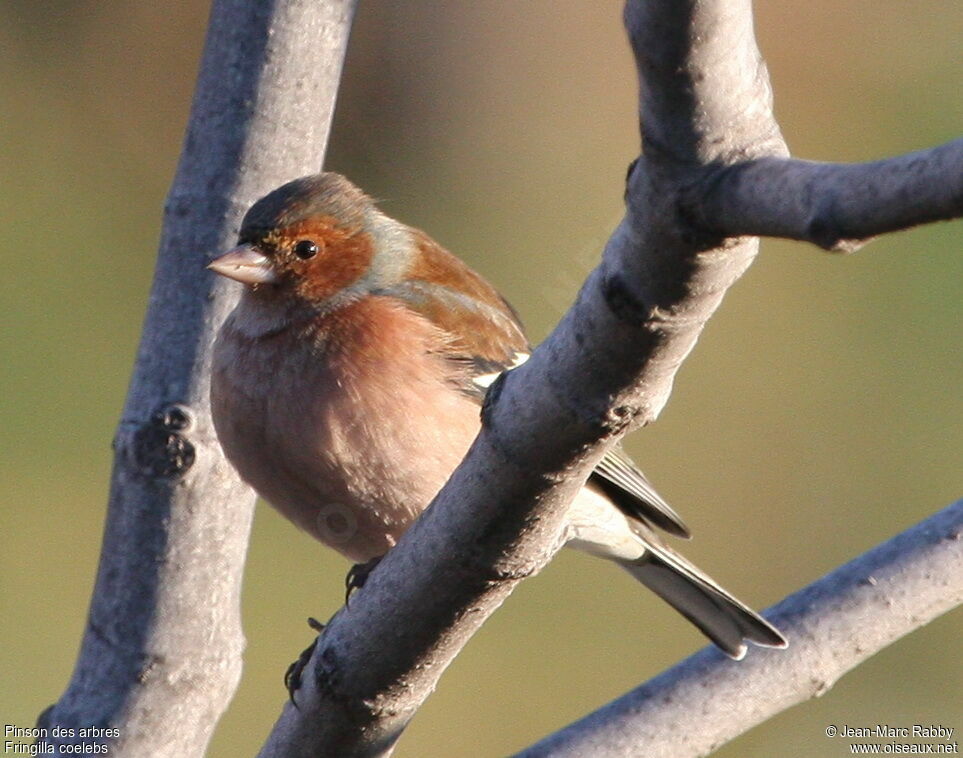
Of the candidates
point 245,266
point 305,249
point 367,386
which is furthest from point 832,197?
point 305,249

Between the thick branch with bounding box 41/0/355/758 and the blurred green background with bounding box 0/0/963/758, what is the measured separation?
296cm

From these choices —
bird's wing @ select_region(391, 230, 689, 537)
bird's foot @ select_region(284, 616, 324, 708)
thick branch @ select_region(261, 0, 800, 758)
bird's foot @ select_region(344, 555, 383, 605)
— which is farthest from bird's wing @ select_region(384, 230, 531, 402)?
thick branch @ select_region(261, 0, 800, 758)

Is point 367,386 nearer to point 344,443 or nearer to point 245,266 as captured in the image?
point 344,443

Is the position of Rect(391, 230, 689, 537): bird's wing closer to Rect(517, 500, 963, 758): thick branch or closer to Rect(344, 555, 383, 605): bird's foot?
Rect(344, 555, 383, 605): bird's foot

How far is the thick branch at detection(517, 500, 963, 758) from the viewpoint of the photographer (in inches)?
102

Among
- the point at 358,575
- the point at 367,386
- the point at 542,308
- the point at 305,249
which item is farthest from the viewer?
the point at 542,308

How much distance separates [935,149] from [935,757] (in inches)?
132

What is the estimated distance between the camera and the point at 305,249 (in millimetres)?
3711

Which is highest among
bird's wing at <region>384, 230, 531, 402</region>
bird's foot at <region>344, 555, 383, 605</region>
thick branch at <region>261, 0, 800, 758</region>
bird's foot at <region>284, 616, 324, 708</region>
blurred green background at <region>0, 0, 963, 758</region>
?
thick branch at <region>261, 0, 800, 758</region>

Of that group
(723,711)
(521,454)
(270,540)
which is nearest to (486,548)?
(521,454)

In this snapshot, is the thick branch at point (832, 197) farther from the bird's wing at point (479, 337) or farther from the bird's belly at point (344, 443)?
the bird's wing at point (479, 337)

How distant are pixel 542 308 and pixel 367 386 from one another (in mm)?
3003

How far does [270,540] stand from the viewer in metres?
6.22

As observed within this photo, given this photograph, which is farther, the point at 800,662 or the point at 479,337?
the point at 479,337
